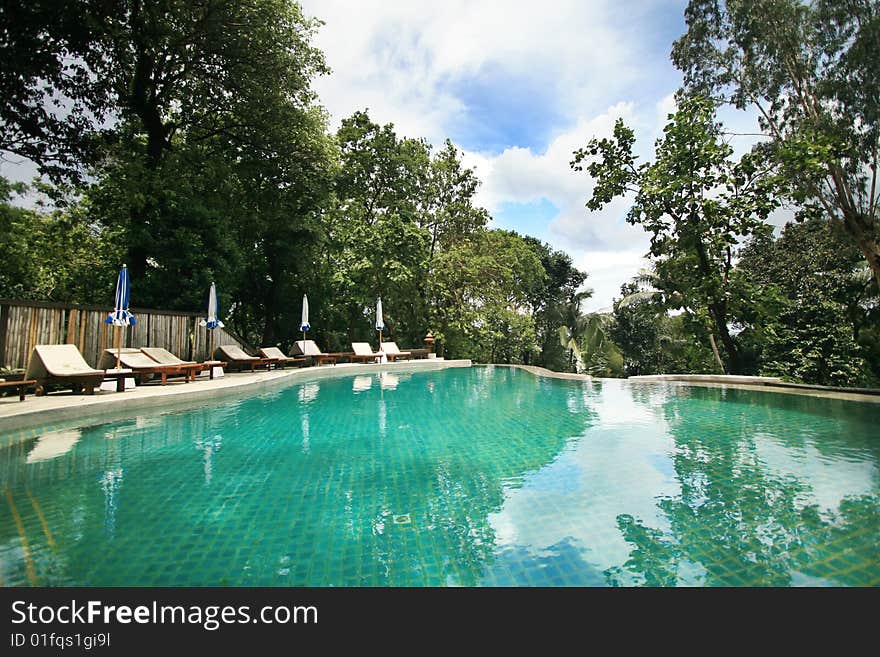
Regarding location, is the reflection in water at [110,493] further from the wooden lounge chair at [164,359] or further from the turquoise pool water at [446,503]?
the wooden lounge chair at [164,359]

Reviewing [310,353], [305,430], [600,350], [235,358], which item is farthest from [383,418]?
[600,350]

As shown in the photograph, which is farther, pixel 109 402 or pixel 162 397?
pixel 162 397

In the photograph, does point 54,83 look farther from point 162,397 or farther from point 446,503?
point 446,503

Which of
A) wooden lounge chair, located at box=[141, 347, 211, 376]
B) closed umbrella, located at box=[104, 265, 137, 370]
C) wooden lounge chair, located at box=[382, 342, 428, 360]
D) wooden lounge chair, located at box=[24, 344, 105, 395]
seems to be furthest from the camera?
wooden lounge chair, located at box=[382, 342, 428, 360]

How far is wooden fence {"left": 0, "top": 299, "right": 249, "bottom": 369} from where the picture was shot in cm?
802

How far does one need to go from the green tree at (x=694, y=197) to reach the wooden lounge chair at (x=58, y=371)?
41.5ft

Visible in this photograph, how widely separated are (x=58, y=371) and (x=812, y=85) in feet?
60.3

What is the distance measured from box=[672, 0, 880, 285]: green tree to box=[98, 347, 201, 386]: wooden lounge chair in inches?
576

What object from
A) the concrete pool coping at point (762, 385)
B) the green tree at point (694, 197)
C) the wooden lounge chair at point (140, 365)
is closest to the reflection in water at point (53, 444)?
the wooden lounge chair at point (140, 365)

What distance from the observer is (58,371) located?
7.35 meters

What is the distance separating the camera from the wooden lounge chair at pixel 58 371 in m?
7.29

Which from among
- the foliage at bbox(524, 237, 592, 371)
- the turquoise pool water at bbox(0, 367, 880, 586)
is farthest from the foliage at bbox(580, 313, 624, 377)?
the turquoise pool water at bbox(0, 367, 880, 586)

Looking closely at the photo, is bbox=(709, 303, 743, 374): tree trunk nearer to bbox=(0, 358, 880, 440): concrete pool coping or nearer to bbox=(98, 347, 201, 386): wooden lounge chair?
bbox=(0, 358, 880, 440): concrete pool coping
